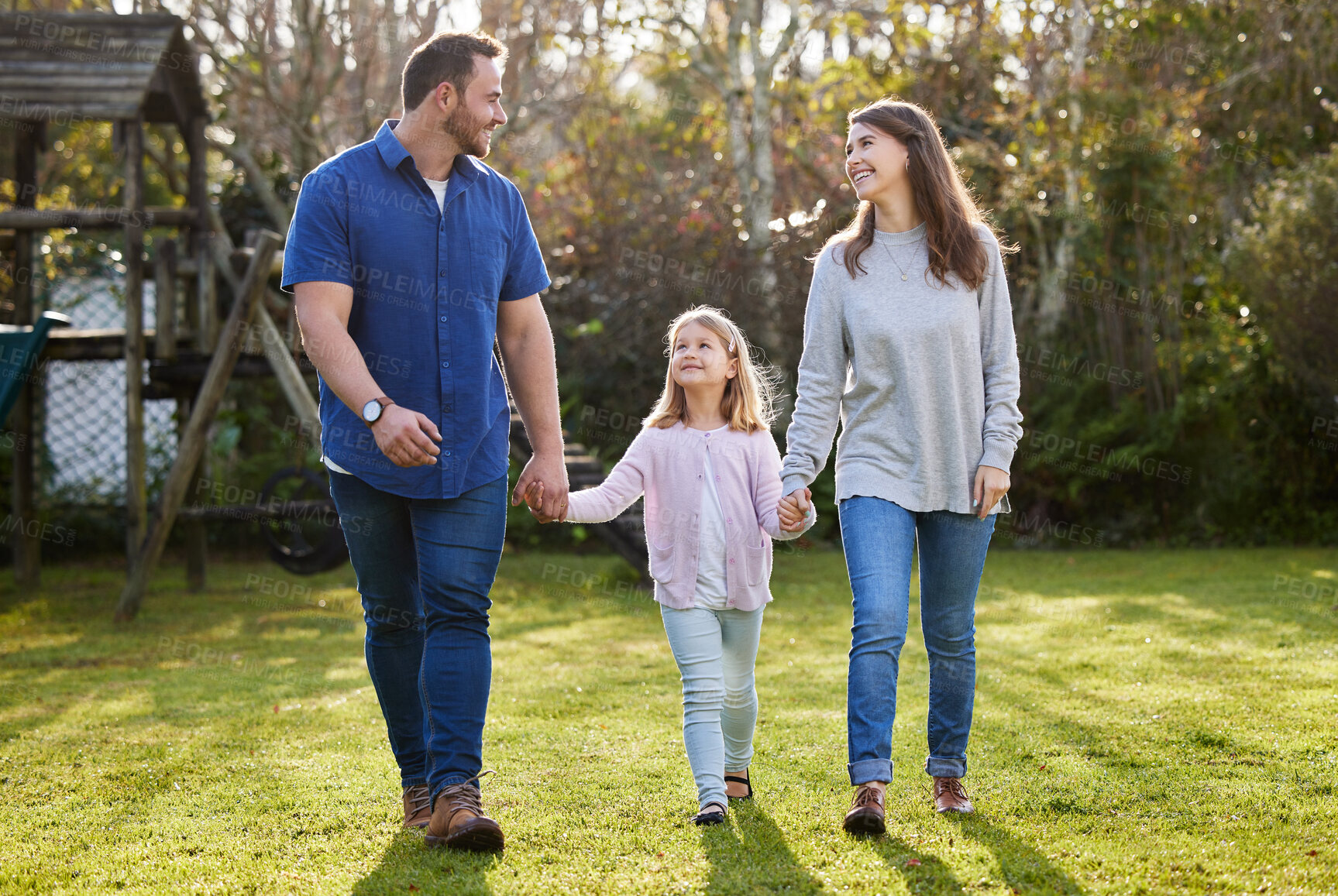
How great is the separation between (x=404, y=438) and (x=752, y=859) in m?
1.32

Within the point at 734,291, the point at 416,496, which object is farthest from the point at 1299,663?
the point at 734,291

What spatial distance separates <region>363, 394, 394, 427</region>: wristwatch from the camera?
285 centimetres

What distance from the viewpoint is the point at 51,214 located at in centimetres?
829

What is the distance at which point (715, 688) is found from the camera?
3389mm

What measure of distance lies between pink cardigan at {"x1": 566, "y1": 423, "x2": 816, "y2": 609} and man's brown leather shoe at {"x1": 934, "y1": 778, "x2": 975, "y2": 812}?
70 centimetres

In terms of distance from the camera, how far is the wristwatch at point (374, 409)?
9.36ft

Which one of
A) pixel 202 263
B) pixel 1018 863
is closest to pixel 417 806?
pixel 1018 863

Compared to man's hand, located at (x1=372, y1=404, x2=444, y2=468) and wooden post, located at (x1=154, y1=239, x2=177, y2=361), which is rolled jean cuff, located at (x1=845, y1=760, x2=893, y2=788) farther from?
wooden post, located at (x1=154, y1=239, x2=177, y2=361)

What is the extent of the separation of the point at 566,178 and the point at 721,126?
6.36 ft

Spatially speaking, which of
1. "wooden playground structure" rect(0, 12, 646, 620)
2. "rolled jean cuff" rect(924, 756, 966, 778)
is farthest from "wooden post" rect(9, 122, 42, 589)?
"rolled jean cuff" rect(924, 756, 966, 778)

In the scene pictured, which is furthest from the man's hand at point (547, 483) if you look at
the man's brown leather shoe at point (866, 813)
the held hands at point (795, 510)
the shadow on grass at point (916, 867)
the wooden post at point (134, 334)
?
the wooden post at point (134, 334)

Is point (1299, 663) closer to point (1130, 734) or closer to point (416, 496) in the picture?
point (1130, 734)

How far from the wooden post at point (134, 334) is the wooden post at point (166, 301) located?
13 cm

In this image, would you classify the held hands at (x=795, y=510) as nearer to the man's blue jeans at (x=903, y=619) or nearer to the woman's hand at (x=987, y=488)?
the man's blue jeans at (x=903, y=619)
